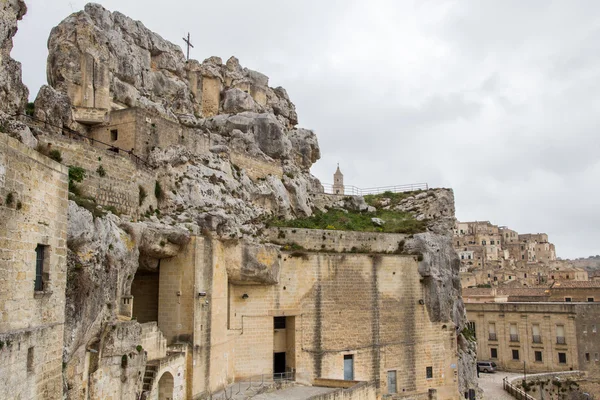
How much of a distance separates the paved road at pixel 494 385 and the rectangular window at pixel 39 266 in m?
31.2

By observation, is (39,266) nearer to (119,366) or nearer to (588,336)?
(119,366)

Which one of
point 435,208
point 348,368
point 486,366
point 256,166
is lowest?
point 486,366

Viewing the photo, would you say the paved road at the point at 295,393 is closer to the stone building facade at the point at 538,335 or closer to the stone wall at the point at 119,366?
the stone wall at the point at 119,366

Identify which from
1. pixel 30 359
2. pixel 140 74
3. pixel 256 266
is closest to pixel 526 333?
pixel 256 266

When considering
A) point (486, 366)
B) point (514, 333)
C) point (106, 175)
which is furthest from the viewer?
point (514, 333)

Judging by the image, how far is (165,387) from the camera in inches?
730

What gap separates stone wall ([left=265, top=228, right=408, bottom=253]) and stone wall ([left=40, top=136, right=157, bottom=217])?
303 inches

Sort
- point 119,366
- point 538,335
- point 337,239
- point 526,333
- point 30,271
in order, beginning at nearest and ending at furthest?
point 30,271 < point 119,366 < point 337,239 < point 538,335 < point 526,333

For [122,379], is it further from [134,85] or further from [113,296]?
[134,85]

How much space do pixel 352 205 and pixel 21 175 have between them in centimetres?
2810

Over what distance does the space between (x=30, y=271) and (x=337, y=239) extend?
1968 cm

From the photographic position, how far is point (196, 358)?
20047 millimetres

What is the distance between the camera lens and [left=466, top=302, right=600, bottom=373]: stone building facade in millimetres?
44344

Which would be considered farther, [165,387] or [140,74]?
[140,74]
